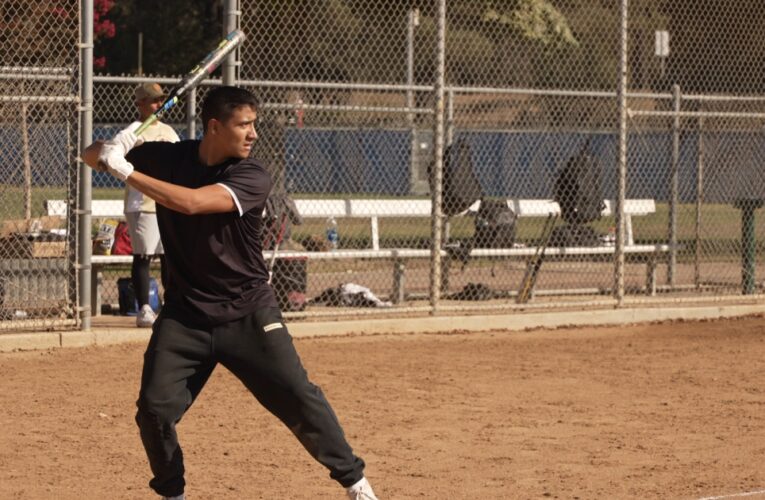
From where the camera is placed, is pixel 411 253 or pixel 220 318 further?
pixel 411 253

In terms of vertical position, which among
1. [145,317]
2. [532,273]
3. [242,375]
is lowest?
[145,317]

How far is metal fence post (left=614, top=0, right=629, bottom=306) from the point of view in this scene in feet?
41.0

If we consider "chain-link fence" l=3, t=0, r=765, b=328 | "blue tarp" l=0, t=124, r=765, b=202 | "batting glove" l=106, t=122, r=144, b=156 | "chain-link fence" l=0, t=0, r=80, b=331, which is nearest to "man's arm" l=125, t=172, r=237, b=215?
"batting glove" l=106, t=122, r=144, b=156

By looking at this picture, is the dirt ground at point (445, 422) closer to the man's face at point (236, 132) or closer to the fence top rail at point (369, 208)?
the man's face at point (236, 132)

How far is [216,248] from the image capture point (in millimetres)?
5426

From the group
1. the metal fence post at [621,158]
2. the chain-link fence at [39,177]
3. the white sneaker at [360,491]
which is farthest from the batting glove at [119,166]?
the metal fence post at [621,158]

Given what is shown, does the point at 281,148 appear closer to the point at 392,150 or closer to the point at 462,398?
the point at 462,398

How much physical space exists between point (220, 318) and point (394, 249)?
7679 mm

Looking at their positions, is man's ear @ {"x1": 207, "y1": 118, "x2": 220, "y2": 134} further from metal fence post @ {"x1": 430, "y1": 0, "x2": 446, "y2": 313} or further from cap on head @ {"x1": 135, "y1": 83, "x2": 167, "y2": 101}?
metal fence post @ {"x1": 430, "y1": 0, "x2": 446, "y2": 313}

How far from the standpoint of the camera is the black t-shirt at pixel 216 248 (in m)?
5.42

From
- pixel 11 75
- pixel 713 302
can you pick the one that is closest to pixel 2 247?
pixel 11 75

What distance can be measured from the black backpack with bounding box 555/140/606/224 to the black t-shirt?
850cm

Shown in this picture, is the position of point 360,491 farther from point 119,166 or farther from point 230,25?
point 230,25

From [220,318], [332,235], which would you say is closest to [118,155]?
[220,318]
